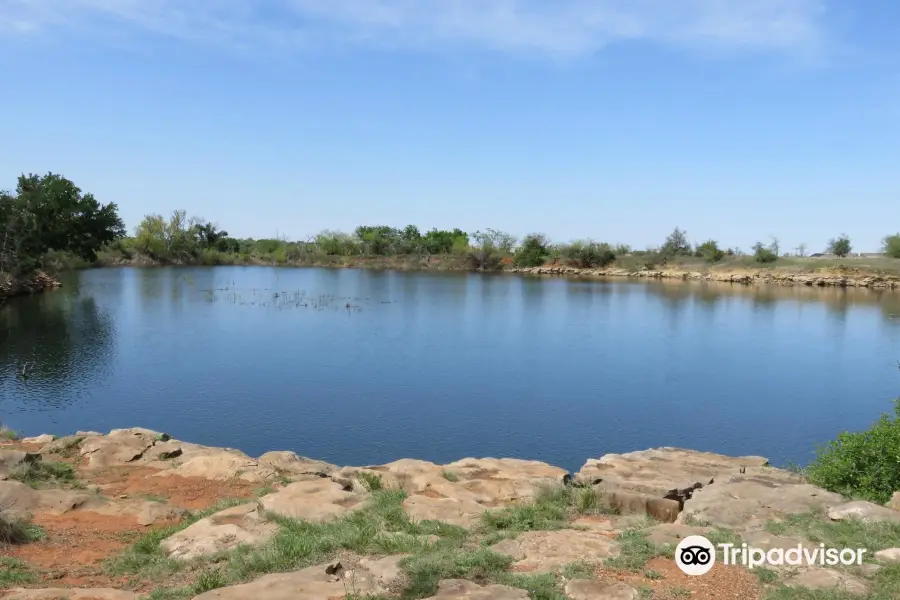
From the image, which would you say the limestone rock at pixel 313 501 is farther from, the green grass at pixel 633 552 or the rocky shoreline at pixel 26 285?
the rocky shoreline at pixel 26 285

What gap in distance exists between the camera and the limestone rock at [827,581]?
18.5ft

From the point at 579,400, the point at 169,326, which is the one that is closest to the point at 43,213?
the point at 169,326

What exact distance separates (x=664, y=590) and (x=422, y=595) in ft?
7.28

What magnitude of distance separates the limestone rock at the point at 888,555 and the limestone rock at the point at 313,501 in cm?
624

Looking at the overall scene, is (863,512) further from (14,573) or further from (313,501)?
(14,573)

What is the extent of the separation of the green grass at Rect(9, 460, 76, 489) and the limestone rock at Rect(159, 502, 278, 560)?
12.2 feet

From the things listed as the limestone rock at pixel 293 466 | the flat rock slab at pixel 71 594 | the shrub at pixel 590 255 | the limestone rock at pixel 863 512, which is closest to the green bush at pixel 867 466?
the limestone rock at pixel 863 512

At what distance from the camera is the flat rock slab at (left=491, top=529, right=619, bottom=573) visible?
6578mm

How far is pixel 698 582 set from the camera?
5977mm

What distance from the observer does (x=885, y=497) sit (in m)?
8.66

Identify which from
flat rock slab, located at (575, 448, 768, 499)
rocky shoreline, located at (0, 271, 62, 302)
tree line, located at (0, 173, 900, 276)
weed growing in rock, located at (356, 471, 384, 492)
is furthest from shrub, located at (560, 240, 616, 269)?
weed growing in rock, located at (356, 471, 384, 492)

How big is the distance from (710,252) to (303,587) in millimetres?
104838

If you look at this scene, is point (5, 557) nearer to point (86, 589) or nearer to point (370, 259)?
point (86, 589)

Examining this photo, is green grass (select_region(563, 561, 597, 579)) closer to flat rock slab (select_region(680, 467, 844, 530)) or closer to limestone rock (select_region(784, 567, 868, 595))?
limestone rock (select_region(784, 567, 868, 595))
